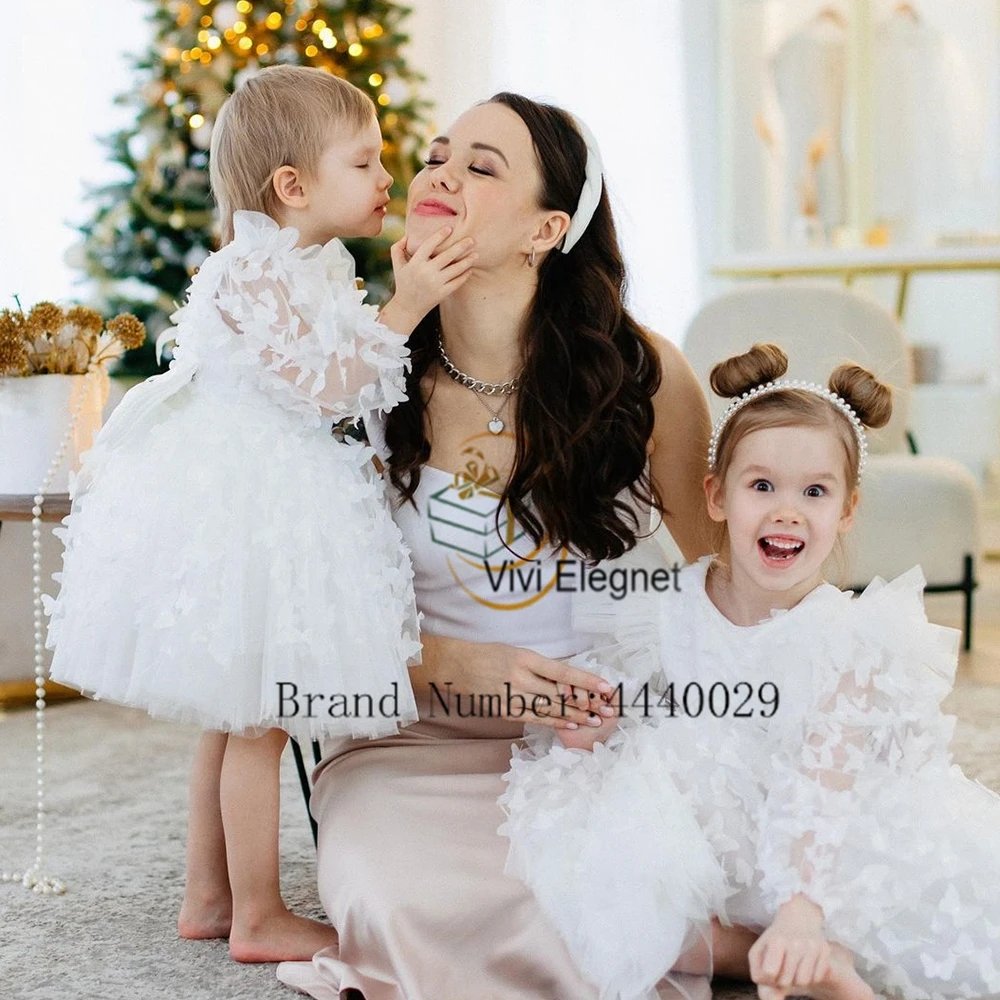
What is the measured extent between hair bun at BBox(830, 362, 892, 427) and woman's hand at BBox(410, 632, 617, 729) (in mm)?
486

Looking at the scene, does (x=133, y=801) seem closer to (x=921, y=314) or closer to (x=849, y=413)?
(x=849, y=413)

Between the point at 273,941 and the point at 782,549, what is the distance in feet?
2.66

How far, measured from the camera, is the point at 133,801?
8.14 ft

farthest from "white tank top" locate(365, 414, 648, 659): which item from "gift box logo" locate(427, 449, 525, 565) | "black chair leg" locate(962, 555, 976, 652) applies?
"black chair leg" locate(962, 555, 976, 652)

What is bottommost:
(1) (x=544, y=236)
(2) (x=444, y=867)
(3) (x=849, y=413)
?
(2) (x=444, y=867)

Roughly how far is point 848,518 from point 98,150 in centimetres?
351

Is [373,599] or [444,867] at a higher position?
[373,599]

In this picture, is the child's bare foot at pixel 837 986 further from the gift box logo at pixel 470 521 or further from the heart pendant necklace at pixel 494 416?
the heart pendant necklace at pixel 494 416

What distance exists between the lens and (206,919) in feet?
5.97

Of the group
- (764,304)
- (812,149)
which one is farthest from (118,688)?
(812,149)

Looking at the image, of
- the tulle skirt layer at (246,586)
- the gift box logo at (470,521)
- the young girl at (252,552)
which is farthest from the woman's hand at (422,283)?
the gift box logo at (470,521)

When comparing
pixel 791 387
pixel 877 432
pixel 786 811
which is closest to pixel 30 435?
pixel 791 387

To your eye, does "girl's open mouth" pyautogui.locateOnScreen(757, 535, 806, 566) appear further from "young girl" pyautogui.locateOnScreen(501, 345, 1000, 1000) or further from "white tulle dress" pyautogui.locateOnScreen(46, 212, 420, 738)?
"white tulle dress" pyautogui.locateOnScreen(46, 212, 420, 738)

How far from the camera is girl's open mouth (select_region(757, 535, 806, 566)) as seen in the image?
5.48ft
